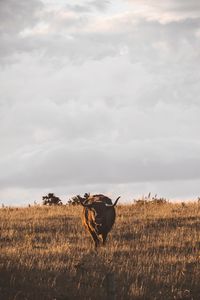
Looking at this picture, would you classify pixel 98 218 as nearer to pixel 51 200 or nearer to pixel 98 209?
pixel 98 209

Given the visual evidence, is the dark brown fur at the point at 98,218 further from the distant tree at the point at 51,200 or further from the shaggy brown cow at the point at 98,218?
the distant tree at the point at 51,200

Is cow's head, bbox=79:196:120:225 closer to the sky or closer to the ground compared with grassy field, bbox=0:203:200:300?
closer to the sky

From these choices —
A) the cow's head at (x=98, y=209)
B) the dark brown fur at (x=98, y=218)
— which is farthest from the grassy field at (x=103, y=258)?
the cow's head at (x=98, y=209)

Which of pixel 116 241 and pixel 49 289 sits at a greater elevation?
pixel 116 241

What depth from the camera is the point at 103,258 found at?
18.8 metres

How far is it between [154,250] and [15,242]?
A: 14.6 feet

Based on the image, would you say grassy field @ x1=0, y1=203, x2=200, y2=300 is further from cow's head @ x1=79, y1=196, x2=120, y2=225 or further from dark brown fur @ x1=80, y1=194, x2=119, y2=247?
cow's head @ x1=79, y1=196, x2=120, y2=225

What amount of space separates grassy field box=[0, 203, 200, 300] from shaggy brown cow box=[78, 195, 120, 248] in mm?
390

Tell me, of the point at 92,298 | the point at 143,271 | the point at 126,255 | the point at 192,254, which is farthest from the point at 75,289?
the point at 192,254

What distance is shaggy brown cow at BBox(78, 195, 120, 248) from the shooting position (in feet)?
70.6

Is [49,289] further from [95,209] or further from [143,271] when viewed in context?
[95,209]

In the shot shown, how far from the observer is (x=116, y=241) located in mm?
21609

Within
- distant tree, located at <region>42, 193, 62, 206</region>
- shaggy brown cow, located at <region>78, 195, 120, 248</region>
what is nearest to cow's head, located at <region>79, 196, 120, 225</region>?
shaggy brown cow, located at <region>78, 195, 120, 248</region>

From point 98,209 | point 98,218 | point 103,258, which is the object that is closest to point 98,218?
point 98,218
